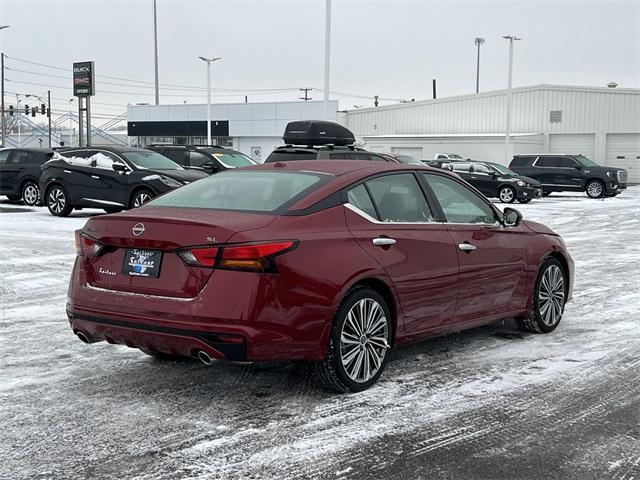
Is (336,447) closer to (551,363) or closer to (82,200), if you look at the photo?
(551,363)

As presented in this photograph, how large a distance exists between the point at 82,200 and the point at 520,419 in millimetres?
15104

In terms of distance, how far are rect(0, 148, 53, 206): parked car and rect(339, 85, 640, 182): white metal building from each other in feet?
105

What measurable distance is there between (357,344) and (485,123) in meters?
50.7

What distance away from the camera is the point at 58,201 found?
1873 centimetres

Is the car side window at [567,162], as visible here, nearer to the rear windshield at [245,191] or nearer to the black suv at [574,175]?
the black suv at [574,175]

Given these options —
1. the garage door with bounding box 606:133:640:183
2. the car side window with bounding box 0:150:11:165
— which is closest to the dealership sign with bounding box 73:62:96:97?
the car side window with bounding box 0:150:11:165

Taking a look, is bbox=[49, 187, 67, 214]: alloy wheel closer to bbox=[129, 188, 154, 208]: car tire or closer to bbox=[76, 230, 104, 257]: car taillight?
A: bbox=[129, 188, 154, 208]: car tire

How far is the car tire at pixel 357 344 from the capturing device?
5.30 meters

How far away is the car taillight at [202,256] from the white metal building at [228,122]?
198 feet

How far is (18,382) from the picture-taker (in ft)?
18.6

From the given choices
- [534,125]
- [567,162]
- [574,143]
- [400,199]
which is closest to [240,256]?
[400,199]

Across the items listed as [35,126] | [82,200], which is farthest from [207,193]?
[35,126]

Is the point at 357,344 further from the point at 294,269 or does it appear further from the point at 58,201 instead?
the point at 58,201

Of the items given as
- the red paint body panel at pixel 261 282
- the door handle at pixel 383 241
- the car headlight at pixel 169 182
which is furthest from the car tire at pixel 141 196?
the door handle at pixel 383 241
